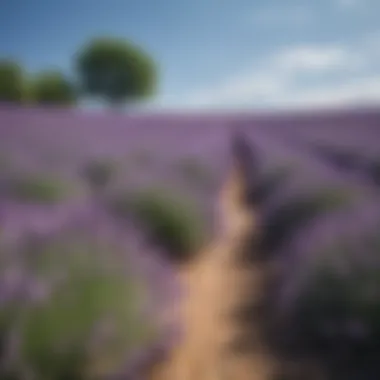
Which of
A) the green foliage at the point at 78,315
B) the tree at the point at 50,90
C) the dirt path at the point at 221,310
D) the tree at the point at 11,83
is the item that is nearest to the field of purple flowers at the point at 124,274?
the green foliage at the point at 78,315

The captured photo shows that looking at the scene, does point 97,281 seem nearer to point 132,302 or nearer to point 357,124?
point 132,302

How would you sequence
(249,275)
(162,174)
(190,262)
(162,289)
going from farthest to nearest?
(162,174)
(190,262)
(249,275)
(162,289)

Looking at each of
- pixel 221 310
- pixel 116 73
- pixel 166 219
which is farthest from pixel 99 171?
pixel 116 73

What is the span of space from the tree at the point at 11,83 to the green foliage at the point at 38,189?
3963 mm

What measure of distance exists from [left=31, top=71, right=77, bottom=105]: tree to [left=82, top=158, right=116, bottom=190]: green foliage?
15.1 feet

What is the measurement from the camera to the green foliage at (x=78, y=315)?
5.23 ft

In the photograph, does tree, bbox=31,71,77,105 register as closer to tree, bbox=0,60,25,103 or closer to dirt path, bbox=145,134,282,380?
tree, bbox=0,60,25,103

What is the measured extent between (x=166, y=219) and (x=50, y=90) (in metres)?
7.05

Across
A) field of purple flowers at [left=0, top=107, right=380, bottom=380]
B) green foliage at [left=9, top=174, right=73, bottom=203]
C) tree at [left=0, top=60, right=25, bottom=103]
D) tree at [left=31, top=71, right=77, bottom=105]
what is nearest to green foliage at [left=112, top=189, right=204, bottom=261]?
field of purple flowers at [left=0, top=107, right=380, bottom=380]

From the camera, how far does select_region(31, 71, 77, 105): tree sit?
932 centimetres

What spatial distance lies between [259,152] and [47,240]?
4.82 m

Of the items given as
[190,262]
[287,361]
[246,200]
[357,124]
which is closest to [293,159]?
[246,200]

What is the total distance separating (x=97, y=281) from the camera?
6.02 ft

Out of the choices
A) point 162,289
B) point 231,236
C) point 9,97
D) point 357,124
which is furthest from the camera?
point 9,97
